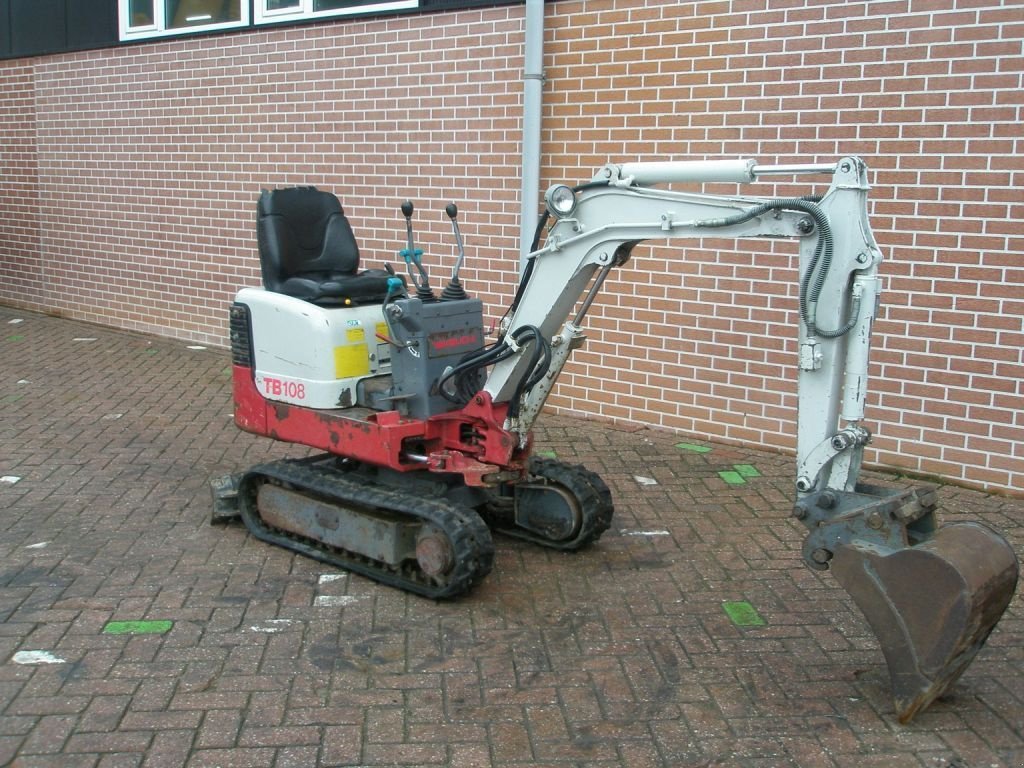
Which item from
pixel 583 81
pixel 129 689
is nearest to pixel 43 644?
pixel 129 689

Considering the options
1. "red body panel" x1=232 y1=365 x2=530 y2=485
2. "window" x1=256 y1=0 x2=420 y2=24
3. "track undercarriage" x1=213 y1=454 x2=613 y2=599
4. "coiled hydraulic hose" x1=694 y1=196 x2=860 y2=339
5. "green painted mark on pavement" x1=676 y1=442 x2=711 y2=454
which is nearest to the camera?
"coiled hydraulic hose" x1=694 y1=196 x2=860 y2=339

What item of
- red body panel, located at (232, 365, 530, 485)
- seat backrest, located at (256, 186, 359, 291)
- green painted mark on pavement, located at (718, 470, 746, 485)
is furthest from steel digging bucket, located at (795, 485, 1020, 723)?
seat backrest, located at (256, 186, 359, 291)

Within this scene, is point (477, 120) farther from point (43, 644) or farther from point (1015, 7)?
point (43, 644)

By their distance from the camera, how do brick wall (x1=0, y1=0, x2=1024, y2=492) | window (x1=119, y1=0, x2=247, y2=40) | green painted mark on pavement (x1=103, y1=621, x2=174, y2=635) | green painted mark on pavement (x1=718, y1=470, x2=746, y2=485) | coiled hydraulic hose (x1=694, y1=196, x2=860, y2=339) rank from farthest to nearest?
window (x1=119, y1=0, x2=247, y2=40) < green painted mark on pavement (x1=718, y1=470, x2=746, y2=485) < brick wall (x1=0, y1=0, x2=1024, y2=492) < green painted mark on pavement (x1=103, y1=621, x2=174, y2=635) < coiled hydraulic hose (x1=694, y1=196, x2=860, y2=339)

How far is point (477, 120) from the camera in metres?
9.03

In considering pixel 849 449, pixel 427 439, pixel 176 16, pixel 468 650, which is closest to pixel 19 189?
pixel 176 16

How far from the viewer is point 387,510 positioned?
5.57 m

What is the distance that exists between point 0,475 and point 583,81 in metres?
5.03

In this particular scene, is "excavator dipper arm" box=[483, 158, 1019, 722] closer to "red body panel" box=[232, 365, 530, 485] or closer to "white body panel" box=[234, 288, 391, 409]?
"red body panel" box=[232, 365, 530, 485]

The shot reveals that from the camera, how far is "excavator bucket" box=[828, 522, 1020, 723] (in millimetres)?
4012

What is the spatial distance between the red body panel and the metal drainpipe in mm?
2940

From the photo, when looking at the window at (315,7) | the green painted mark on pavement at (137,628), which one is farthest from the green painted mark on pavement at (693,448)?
the window at (315,7)

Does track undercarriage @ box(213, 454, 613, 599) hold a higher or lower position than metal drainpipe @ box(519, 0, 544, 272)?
lower

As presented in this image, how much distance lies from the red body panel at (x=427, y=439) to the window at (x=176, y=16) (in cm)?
646
